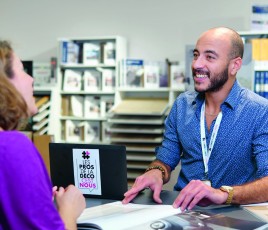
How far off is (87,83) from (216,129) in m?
2.96

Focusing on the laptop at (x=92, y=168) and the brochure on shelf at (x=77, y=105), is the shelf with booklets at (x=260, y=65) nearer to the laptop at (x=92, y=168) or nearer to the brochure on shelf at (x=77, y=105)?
the brochure on shelf at (x=77, y=105)

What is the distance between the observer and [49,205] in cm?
82

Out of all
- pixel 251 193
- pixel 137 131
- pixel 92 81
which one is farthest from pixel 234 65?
pixel 92 81

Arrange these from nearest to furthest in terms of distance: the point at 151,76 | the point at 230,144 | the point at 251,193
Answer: the point at 251,193
the point at 230,144
the point at 151,76

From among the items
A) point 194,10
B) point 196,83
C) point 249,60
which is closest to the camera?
point 196,83

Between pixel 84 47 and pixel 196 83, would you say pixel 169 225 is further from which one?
pixel 84 47

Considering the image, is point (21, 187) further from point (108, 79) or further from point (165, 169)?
point (108, 79)

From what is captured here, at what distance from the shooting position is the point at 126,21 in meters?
4.61

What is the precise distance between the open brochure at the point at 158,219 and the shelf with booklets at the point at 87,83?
330 centimetres

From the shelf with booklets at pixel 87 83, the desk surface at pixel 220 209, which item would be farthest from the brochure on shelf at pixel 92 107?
the desk surface at pixel 220 209

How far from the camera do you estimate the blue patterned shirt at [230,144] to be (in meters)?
1.69

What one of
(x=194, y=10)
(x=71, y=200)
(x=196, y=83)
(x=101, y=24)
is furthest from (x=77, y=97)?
(x=71, y=200)

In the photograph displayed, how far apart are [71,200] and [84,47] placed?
3580mm

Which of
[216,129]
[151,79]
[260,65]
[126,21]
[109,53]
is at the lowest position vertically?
[216,129]
